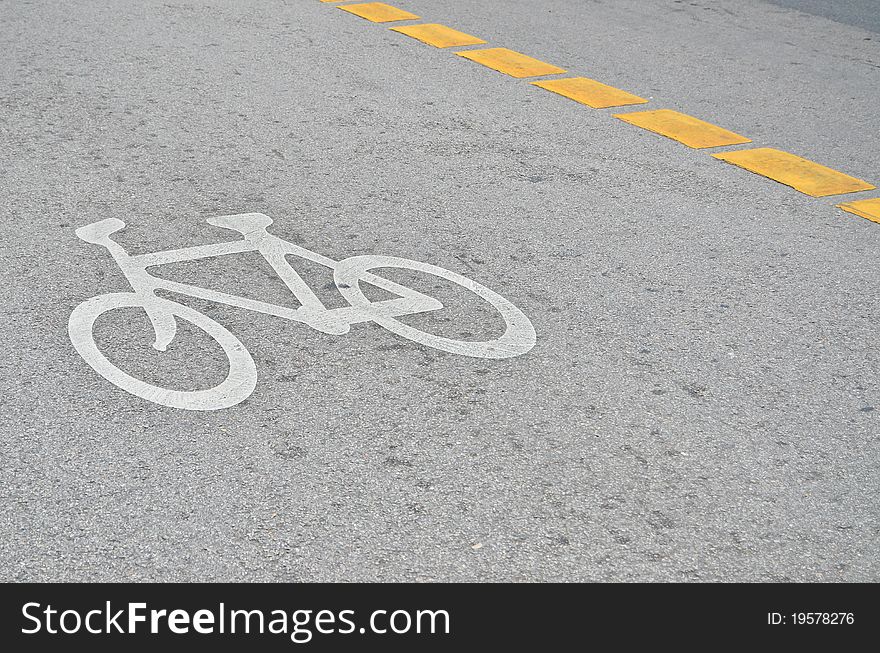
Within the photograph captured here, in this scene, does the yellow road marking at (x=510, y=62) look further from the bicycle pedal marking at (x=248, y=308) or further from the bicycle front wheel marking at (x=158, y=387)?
the bicycle front wheel marking at (x=158, y=387)

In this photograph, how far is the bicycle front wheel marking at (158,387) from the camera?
399 centimetres

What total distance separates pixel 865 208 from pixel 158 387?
441 centimetres

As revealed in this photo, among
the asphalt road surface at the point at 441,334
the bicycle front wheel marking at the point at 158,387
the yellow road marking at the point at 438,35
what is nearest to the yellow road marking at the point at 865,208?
the asphalt road surface at the point at 441,334

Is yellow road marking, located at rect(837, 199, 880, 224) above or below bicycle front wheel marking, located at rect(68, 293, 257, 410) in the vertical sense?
above

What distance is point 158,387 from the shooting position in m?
4.05

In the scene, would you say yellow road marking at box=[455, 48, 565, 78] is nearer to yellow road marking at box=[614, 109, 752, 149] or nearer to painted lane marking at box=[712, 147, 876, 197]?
yellow road marking at box=[614, 109, 752, 149]

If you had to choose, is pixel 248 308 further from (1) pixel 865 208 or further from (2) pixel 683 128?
(2) pixel 683 128

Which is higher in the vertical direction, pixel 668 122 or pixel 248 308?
pixel 668 122

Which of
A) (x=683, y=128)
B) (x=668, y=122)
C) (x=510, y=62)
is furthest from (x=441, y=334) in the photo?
(x=510, y=62)

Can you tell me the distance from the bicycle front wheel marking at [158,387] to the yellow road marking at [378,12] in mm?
6545

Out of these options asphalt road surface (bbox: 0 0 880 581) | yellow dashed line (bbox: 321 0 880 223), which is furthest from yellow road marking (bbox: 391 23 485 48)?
asphalt road surface (bbox: 0 0 880 581)

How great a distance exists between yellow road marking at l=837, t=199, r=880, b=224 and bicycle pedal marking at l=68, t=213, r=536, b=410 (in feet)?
8.69

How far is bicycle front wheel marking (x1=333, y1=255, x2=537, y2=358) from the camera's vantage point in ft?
14.6
